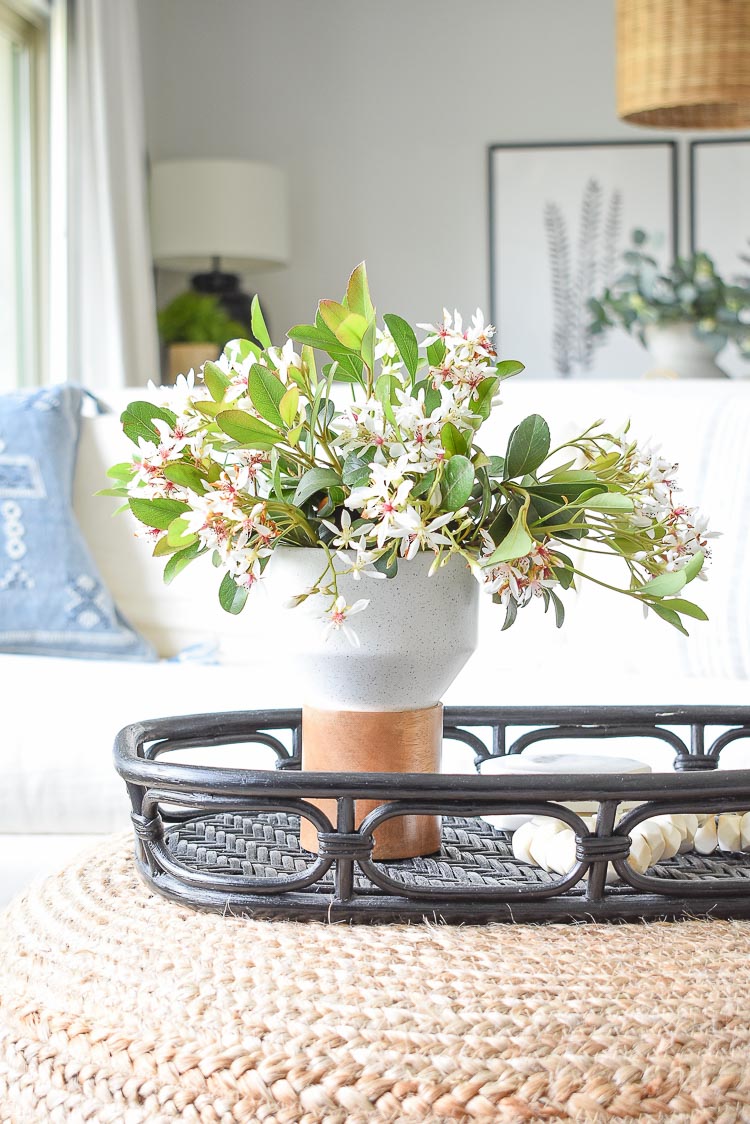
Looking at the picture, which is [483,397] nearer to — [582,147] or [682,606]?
[682,606]

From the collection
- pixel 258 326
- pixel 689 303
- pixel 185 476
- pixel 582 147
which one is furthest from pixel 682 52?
pixel 582 147

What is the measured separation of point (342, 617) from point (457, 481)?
0.36ft

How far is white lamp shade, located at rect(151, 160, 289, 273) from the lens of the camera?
3891 millimetres

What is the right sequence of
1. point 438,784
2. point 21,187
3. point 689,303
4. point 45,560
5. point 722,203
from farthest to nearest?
point 722,203
point 21,187
point 689,303
point 45,560
point 438,784

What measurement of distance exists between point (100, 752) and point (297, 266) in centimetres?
329

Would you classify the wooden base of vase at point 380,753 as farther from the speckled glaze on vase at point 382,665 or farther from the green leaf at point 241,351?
the green leaf at point 241,351

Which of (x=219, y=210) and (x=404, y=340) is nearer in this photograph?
(x=404, y=340)

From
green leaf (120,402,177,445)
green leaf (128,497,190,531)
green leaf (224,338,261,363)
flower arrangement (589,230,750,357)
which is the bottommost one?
green leaf (128,497,190,531)

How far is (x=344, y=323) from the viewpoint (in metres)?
0.77

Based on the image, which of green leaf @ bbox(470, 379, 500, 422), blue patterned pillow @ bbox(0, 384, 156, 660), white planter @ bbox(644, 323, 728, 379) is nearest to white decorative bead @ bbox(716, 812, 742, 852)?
green leaf @ bbox(470, 379, 500, 422)

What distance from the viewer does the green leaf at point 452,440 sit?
73 centimetres

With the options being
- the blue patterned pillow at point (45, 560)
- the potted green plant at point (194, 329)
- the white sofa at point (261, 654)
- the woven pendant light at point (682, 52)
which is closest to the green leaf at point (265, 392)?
the white sofa at point (261, 654)

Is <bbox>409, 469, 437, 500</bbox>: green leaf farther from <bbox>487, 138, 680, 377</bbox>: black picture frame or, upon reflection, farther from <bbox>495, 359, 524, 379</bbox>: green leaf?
<bbox>487, 138, 680, 377</bbox>: black picture frame

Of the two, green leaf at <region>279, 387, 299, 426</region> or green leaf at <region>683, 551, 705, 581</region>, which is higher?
green leaf at <region>279, 387, 299, 426</region>
